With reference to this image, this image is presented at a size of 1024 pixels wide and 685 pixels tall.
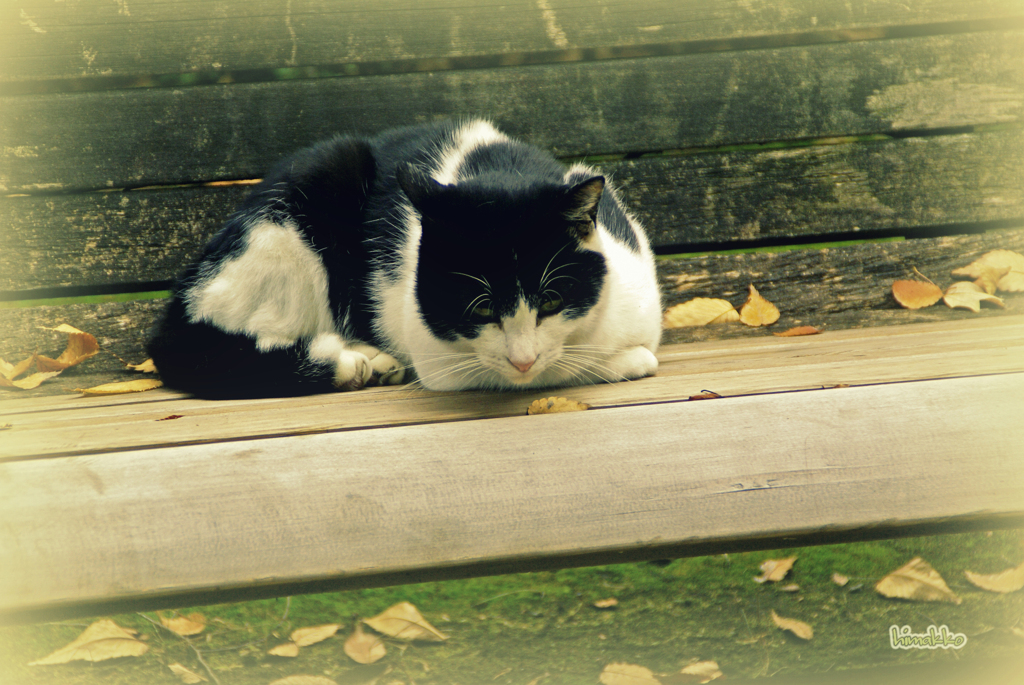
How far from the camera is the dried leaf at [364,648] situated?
113 centimetres

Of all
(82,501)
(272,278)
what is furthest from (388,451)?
(272,278)

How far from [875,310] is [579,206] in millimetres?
1323

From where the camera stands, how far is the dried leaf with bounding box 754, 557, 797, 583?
1.22m

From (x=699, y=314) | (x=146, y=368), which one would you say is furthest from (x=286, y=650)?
(x=699, y=314)

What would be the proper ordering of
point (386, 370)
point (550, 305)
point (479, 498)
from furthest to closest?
point (386, 370) < point (550, 305) < point (479, 498)

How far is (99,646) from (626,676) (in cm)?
95

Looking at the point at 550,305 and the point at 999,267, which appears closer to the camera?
the point at 550,305

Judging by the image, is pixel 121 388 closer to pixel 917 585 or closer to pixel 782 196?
pixel 917 585

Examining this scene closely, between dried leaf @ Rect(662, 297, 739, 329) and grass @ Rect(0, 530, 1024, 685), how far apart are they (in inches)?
34.8

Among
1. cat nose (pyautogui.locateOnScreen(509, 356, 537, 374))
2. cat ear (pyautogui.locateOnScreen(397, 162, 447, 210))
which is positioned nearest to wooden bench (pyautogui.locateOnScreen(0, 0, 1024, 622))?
cat nose (pyautogui.locateOnScreen(509, 356, 537, 374))

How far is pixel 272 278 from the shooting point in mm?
1614

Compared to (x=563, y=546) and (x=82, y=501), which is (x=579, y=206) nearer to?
(x=563, y=546)

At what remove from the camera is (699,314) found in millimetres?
2031

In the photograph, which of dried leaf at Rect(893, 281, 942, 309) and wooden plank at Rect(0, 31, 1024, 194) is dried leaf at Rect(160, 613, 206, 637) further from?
dried leaf at Rect(893, 281, 942, 309)
